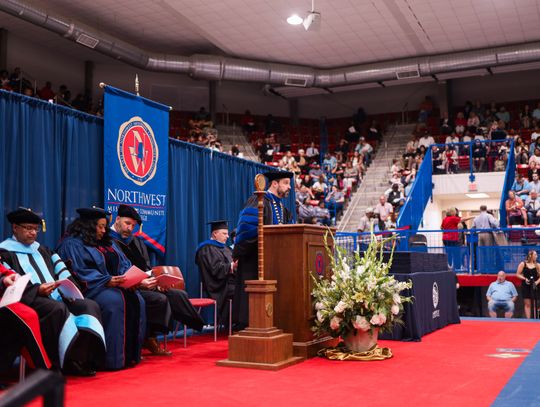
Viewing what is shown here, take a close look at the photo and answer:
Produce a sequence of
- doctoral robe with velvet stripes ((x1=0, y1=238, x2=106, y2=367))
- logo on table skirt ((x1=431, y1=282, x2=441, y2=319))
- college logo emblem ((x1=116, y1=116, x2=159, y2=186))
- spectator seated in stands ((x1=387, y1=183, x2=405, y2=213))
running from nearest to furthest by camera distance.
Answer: doctoral robe with velvet stripes ((x1=0, y1=238, x2=106, y2=367)) → college logo emblem ((x1=116, y1=116, x2=159, y2=186)) → logo on table skirt ((x1=431, y1=282, x2=441, y2=319)) → spectator seated in stands ((x1=387, y1=183, x2=405, y2=213))

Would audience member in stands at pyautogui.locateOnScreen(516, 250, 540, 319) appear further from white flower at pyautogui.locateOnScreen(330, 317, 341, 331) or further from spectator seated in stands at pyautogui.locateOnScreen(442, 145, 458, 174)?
white flower at pyautogui.locateOnScreen(330, 317, 341, 331)

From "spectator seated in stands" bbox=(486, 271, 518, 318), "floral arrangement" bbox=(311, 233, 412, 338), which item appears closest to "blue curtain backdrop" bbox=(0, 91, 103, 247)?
"floral arrangement" bbox=(311, 233, 412, 338)

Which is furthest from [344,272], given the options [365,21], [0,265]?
[365,21]

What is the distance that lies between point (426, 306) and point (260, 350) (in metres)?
3.19

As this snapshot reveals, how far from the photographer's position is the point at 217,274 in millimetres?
7820

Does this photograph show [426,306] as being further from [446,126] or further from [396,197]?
[446,126]

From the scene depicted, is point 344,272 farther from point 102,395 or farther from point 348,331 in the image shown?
point 102,395

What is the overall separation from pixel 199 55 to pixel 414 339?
1456 centimetres

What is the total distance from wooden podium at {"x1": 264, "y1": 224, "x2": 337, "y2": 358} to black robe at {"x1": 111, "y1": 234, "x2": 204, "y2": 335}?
3.65 feet

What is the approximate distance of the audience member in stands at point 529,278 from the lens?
11.0m

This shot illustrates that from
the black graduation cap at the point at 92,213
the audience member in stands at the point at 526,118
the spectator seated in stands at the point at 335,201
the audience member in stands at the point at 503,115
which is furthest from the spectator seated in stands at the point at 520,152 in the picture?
the black graduation cap at the point at 92,213

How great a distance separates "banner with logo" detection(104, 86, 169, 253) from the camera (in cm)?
707

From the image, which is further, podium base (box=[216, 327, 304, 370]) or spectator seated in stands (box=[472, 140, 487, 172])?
spectator seated in stands (box=[472, 140, 487, 172])

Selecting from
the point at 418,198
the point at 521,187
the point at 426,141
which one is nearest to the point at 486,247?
the point at 418,198
